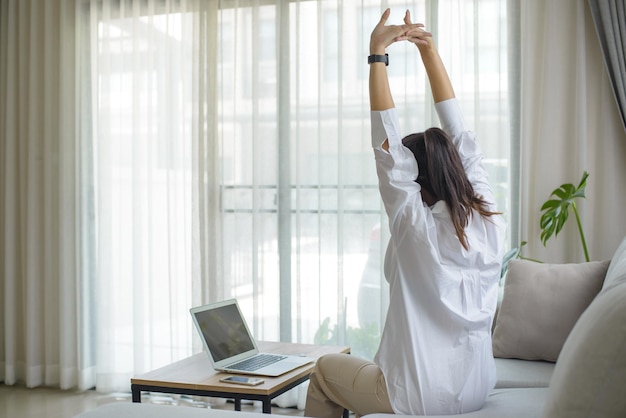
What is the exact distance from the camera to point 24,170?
452cm

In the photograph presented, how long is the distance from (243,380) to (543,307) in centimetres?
126

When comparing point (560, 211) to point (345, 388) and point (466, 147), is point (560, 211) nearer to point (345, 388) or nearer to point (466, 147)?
point (466, 147)

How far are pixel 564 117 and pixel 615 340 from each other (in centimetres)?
262

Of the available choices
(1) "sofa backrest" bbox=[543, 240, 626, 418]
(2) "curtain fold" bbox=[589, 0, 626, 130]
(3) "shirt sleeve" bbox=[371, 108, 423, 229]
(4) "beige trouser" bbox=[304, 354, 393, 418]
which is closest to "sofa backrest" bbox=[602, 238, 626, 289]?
(1) "sofa backrest" bbox=[543, 240, 626, 418]

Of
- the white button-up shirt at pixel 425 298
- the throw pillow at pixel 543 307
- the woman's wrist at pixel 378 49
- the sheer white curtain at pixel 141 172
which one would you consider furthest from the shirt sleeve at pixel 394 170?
the sheer white curtain at pixel 141 172

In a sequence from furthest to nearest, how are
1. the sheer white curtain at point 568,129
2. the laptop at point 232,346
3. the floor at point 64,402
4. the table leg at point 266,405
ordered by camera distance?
the floor at point 64,402
the sheer white curtain at point 568,129
the laptop at point 232,346
the table leg at point 266,405

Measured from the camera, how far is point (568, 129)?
3.53m

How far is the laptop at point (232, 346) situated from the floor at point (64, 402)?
1.15 metres

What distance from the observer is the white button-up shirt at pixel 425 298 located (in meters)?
1.94

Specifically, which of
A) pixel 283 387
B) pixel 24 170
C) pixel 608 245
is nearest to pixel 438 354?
pixel 283 387

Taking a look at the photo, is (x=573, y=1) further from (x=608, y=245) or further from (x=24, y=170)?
(x=24, y=170)

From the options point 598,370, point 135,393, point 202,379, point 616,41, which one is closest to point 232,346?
point 202,379

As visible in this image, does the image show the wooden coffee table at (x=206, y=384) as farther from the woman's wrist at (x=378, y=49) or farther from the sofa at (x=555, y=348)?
the woman's wrist at (x=378, y=49)

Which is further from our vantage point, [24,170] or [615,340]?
[24,170]
